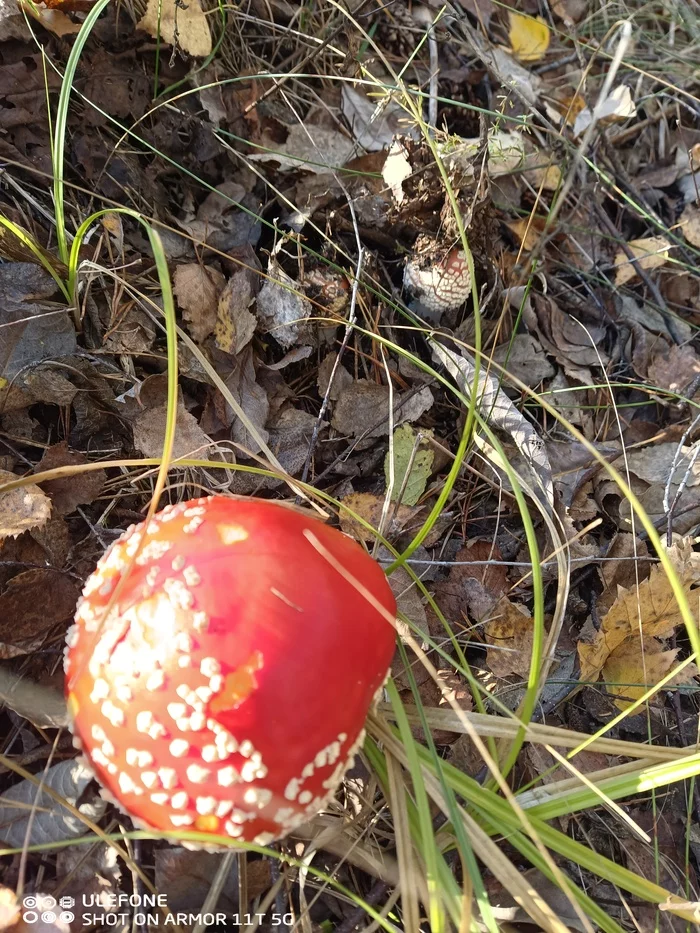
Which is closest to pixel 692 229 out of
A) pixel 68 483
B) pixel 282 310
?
pixel 282 310

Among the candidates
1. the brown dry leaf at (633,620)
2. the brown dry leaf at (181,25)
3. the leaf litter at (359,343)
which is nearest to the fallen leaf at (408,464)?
the leaf litter at (359,343)

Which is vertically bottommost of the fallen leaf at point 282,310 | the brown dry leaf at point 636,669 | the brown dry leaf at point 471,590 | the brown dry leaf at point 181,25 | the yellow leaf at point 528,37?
the brown dry leaf at point 636,669

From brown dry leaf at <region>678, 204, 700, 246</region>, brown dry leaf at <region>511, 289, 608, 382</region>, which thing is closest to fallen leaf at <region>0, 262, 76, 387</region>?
brown dry leaf at <region>511, 289, 608, 382</region>

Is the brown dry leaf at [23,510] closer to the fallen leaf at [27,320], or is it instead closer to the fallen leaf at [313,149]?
the fallen leaf at [27,320]

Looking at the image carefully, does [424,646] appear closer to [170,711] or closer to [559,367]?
[170,711]

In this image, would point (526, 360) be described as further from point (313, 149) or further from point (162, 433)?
point (162, 433)

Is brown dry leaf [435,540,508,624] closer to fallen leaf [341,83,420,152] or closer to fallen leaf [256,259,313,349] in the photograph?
fallen leaf [256,259,313,349]
